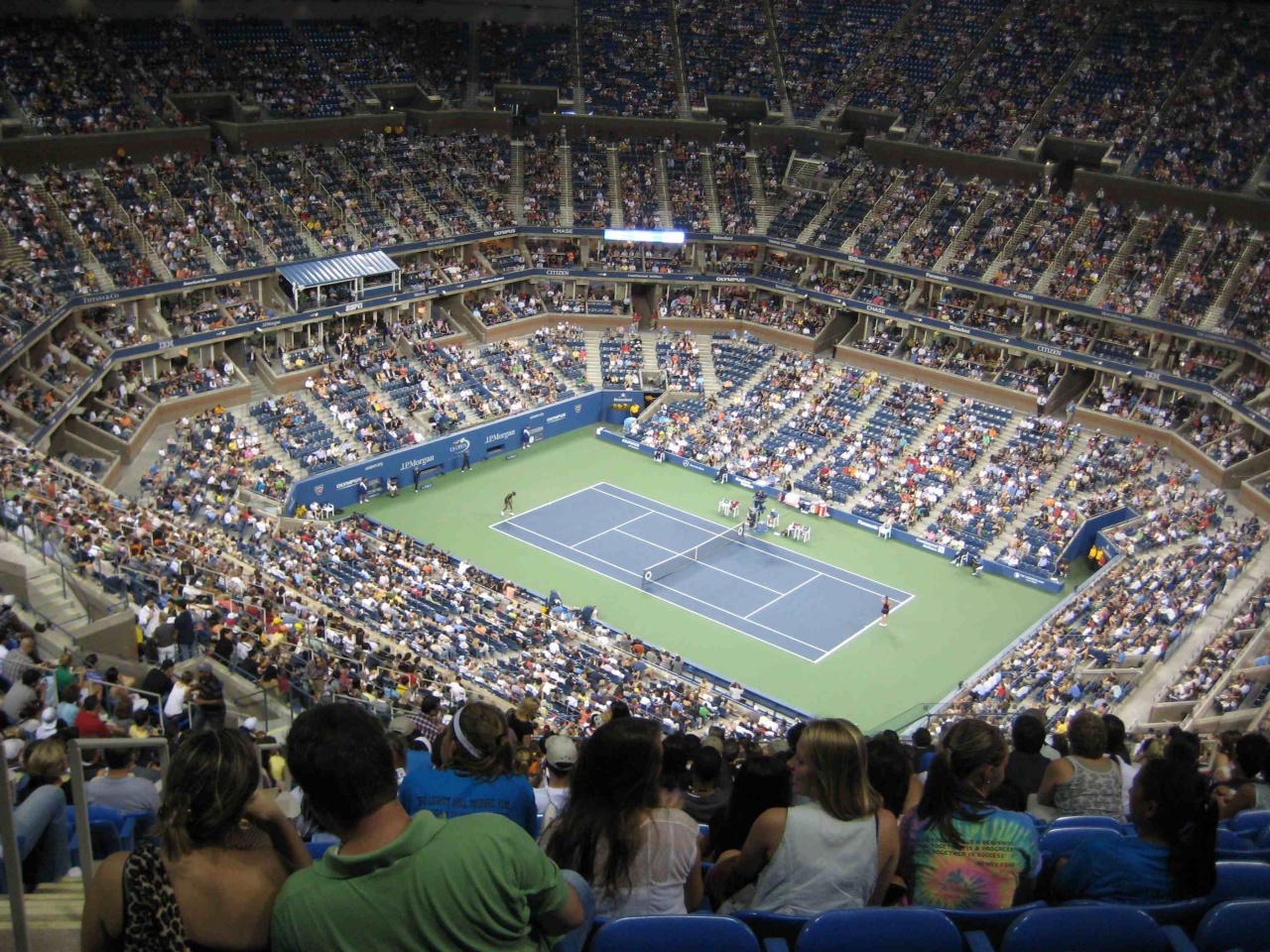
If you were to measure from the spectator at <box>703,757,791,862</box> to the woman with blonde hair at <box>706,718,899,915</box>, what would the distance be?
97 centimetres

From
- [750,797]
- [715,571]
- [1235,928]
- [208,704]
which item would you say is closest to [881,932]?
[750,797]

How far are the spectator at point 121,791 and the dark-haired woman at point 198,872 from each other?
12.7 ft

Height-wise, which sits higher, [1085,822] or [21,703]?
[1085,822]

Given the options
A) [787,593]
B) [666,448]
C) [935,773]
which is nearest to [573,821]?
[935,773]

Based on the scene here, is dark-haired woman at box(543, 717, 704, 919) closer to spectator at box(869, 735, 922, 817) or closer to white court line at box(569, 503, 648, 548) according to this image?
spectator at box(869, 735, 922, 817)

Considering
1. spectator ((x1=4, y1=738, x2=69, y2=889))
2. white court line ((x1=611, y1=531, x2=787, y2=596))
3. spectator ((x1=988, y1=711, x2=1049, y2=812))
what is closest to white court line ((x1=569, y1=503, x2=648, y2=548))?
white court line ((x1=611, y1=531, x2=787, y2=596))

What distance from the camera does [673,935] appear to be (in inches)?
209

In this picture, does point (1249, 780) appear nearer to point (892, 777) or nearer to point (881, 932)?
point (892, 777)

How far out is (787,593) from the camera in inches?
Answer: 1471

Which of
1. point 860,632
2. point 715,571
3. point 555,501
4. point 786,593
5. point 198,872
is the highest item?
point 198,872

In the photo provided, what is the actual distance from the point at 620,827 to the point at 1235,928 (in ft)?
10.1

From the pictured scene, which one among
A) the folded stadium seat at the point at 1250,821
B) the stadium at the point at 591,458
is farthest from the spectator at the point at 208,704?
the folded stadium seat at the point at 1250,821

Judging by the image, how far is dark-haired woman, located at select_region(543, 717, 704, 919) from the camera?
17.9 ft

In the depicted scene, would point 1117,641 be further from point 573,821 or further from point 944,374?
point 573,821
